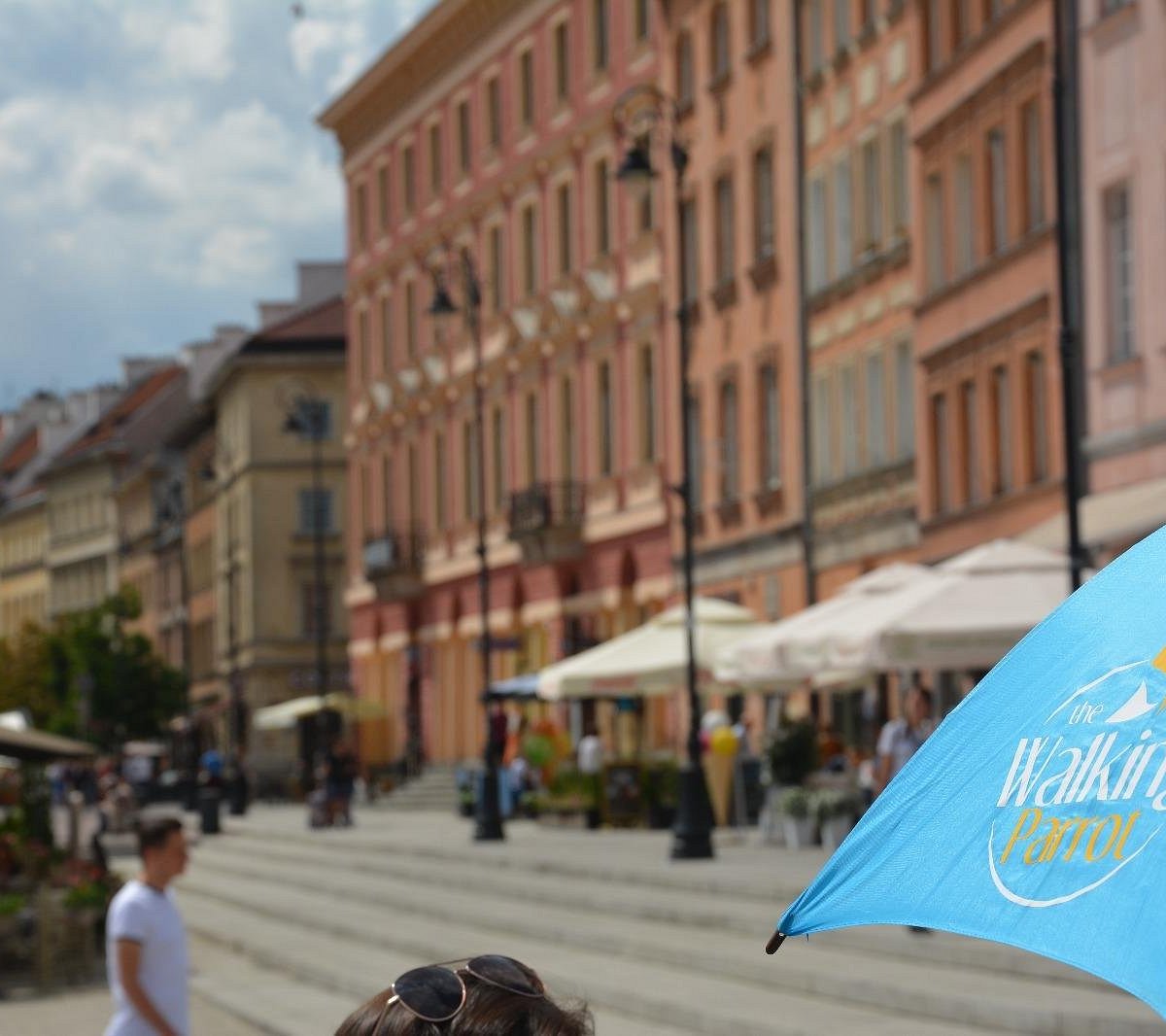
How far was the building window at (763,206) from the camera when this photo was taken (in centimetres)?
4588

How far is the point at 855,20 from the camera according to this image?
4147cm

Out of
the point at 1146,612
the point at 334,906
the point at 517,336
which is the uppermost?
the point at 517,336

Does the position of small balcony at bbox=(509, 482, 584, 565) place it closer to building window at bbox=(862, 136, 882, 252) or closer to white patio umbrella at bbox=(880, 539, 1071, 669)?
building window at bbox=(862, 136, 882, 252)

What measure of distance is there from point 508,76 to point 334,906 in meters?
31.8

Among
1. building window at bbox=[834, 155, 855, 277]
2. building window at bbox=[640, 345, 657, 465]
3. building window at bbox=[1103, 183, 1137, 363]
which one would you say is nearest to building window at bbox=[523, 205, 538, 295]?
building window at bbox=[640, 345, 657, 465]

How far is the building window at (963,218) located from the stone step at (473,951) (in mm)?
11391

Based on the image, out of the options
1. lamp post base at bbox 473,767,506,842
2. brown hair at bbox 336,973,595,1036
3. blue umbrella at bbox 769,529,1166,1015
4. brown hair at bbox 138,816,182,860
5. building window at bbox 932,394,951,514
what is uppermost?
building window at bbox 932,394,951,514

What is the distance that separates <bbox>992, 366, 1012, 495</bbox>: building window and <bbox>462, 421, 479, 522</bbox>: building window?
29.6 m

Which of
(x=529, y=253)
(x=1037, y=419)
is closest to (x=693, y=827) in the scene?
(x=1037, y=419)

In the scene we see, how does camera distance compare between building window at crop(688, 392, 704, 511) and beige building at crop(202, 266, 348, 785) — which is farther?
beige building at crop(202, 266, 348, 785)

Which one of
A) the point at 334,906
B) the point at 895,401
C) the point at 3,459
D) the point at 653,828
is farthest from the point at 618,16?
the point at 3,459

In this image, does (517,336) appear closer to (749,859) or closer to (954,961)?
(749,859)

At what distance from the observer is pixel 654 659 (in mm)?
36000

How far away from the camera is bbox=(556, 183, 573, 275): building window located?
189ft
